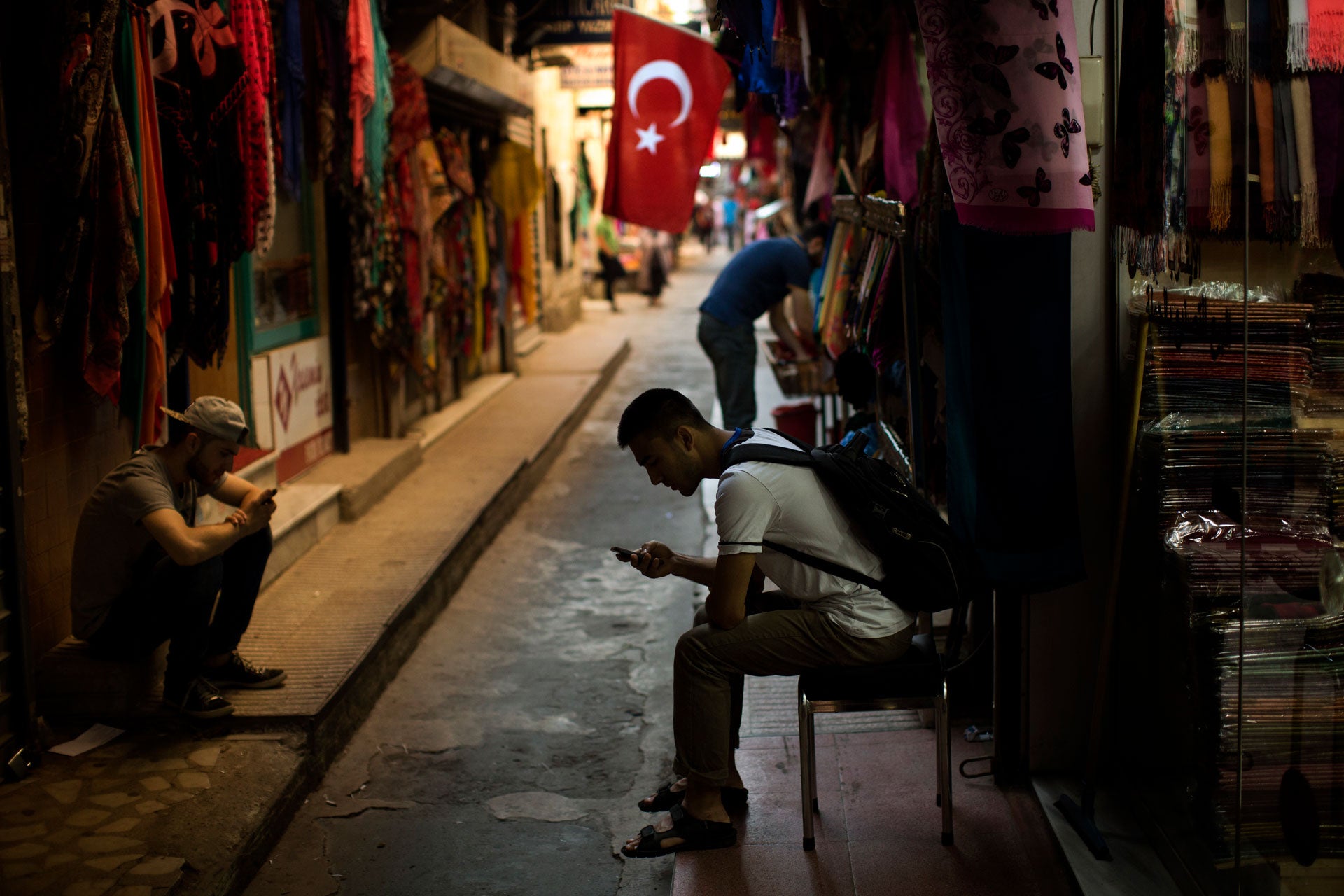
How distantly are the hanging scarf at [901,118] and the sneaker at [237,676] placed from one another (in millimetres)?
3420

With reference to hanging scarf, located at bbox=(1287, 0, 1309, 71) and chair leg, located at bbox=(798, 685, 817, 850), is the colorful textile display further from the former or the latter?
hanging scarf, located at bbox=(1287, 0, 1309, 71)

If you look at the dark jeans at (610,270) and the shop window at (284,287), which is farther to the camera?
the dark jeans at (610,270)

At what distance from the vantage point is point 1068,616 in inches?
155

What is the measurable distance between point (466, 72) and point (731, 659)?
7.22 meters

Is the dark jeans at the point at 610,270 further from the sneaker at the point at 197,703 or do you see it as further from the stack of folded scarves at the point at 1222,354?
the stack of folded scarves at the point at 1222,354

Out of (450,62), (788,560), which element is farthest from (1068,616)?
(450,62)

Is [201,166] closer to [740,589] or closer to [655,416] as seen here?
[655,416]

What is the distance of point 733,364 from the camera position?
841cm

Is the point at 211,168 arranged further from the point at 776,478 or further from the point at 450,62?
the point at 450,62

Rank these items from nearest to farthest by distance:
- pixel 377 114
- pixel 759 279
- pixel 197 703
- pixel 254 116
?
pixel 197 703 → pixel 254 116 → pixel 377 114 → pixel 759 279

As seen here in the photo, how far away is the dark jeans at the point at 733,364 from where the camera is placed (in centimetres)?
834

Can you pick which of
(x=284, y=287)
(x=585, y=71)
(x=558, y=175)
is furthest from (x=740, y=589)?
(x=558, y=175)

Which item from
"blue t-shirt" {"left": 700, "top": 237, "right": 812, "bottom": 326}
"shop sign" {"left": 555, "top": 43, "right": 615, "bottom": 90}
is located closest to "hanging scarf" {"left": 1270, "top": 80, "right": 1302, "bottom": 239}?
"blue t-shirt" {"left": 700, "top": 237, "right": 812, "bottom": 326}

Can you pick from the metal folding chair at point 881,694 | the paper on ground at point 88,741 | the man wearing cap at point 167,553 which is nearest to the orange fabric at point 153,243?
the man wearing cap at point 167,553
